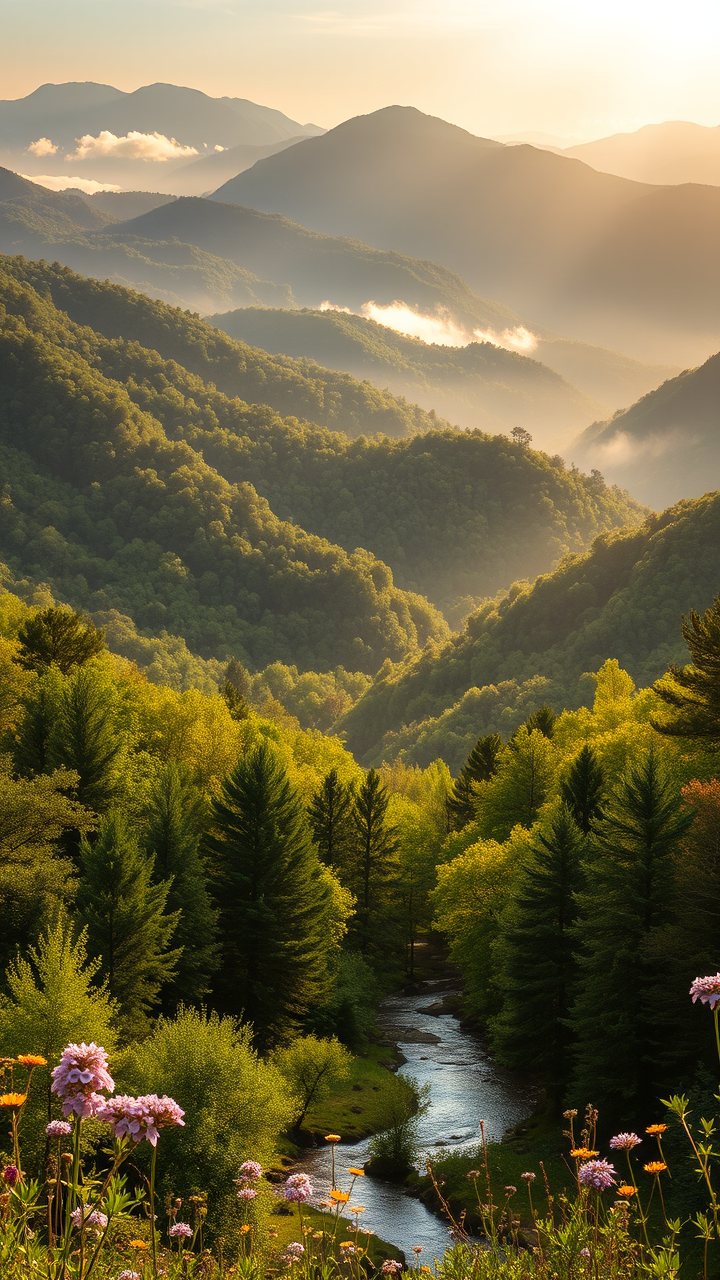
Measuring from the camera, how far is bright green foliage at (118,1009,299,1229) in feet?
107

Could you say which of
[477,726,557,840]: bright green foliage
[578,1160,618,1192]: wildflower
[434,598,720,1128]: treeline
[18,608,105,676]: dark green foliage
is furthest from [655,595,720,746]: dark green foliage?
[18,608,105,676]: dark green foliage

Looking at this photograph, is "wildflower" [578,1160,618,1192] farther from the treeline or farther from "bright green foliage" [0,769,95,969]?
"bright green foliage" [0,769,95,969]

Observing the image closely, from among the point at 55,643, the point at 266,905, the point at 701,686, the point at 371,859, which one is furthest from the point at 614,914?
the point at 55,643

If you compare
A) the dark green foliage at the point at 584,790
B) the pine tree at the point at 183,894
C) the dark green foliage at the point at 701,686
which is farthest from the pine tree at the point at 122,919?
the dark green foliage at the point at 701,686

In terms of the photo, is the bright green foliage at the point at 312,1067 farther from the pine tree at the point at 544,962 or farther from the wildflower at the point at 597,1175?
the wildflower at the point at 597,1175

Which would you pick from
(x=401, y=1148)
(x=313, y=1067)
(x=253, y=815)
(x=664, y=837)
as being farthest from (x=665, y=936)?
(x=253, y=815)

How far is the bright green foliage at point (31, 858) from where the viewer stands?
141 feet

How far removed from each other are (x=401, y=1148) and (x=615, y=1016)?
12.2 m

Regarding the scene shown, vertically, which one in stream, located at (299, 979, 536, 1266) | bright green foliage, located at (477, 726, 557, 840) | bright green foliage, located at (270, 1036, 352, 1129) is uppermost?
bright green foliage, located at (477, 726, 557, 840)

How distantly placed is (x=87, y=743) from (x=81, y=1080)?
179 feet

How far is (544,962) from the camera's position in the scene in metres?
49.8

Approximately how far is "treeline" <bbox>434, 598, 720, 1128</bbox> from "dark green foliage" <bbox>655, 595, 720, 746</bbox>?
8cm

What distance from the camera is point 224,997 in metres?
53.8

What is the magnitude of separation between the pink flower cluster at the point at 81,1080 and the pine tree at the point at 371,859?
A: 7089cm
